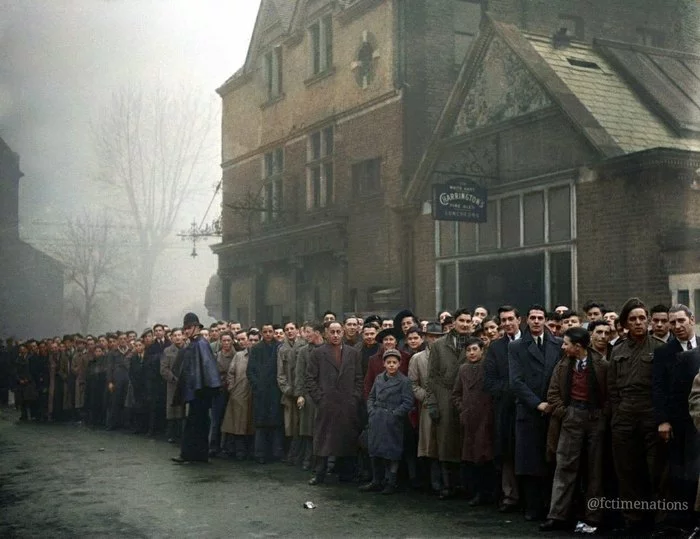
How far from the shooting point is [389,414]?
9.98 m

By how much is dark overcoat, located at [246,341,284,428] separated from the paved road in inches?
27.6

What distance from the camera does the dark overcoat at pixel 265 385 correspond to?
1290 centimetres

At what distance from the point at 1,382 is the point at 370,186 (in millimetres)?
12085

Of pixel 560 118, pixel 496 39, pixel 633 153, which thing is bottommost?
pixel 633 153

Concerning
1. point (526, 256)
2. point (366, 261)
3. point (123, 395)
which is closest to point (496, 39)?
point (526, 256)

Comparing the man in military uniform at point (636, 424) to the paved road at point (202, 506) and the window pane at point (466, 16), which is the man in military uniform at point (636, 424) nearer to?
the paved road at point (202, 506)

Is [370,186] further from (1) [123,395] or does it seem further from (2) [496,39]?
(1) [123,395]

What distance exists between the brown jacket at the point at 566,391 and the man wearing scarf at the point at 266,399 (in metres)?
5.72

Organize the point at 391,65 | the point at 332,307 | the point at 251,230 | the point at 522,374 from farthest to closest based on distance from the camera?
the point at 251,230 → the point at 332,307 → the point at 391,65 → the point at 522,374

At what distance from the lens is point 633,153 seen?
13.8 m

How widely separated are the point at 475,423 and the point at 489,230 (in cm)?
880

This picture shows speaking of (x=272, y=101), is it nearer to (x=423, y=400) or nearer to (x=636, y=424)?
(x=423, y=400)

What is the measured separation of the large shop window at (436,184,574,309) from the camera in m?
15.6

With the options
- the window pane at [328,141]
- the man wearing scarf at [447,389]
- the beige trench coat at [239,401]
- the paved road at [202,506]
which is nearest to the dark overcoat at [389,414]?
the man wearing scarf at [447,389]
